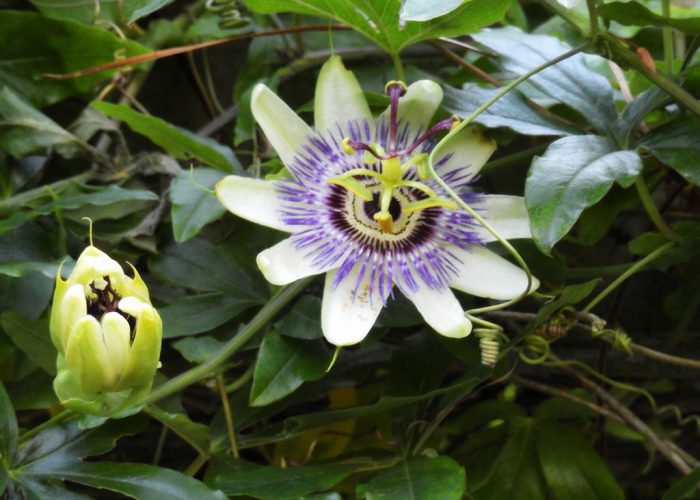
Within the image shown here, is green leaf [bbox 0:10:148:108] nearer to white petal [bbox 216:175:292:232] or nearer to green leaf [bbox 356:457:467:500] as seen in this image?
white petal [bbox 216:175:292:232]

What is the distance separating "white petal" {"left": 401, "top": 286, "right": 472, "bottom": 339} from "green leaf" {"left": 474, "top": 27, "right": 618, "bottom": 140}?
28 centimetres

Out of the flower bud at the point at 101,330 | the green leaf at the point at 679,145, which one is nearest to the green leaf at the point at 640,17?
the green leaf at the point at 679,145

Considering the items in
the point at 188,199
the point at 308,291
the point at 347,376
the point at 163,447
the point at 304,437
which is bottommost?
the point at 163,447

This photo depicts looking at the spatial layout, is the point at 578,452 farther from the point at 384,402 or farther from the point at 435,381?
the point at 384,402

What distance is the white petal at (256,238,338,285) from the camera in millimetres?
951

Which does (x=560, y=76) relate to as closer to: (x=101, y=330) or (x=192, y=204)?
(x=192, y=204)

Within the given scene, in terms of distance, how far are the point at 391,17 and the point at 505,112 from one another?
0.17 meters

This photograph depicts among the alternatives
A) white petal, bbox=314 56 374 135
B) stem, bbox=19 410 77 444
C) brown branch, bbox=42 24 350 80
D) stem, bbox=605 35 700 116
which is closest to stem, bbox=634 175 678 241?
stem, bbox=605 35 700 116

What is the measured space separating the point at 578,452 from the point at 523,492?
0.31 ft

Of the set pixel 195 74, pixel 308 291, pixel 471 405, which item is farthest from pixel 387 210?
pixel 195 74

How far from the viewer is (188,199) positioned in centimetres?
110

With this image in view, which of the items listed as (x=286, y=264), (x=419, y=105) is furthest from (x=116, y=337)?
(x=419, y=105)

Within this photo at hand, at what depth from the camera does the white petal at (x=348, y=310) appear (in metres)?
0.94

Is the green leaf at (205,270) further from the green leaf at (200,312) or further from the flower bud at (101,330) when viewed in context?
the flower bud at (101,330)
